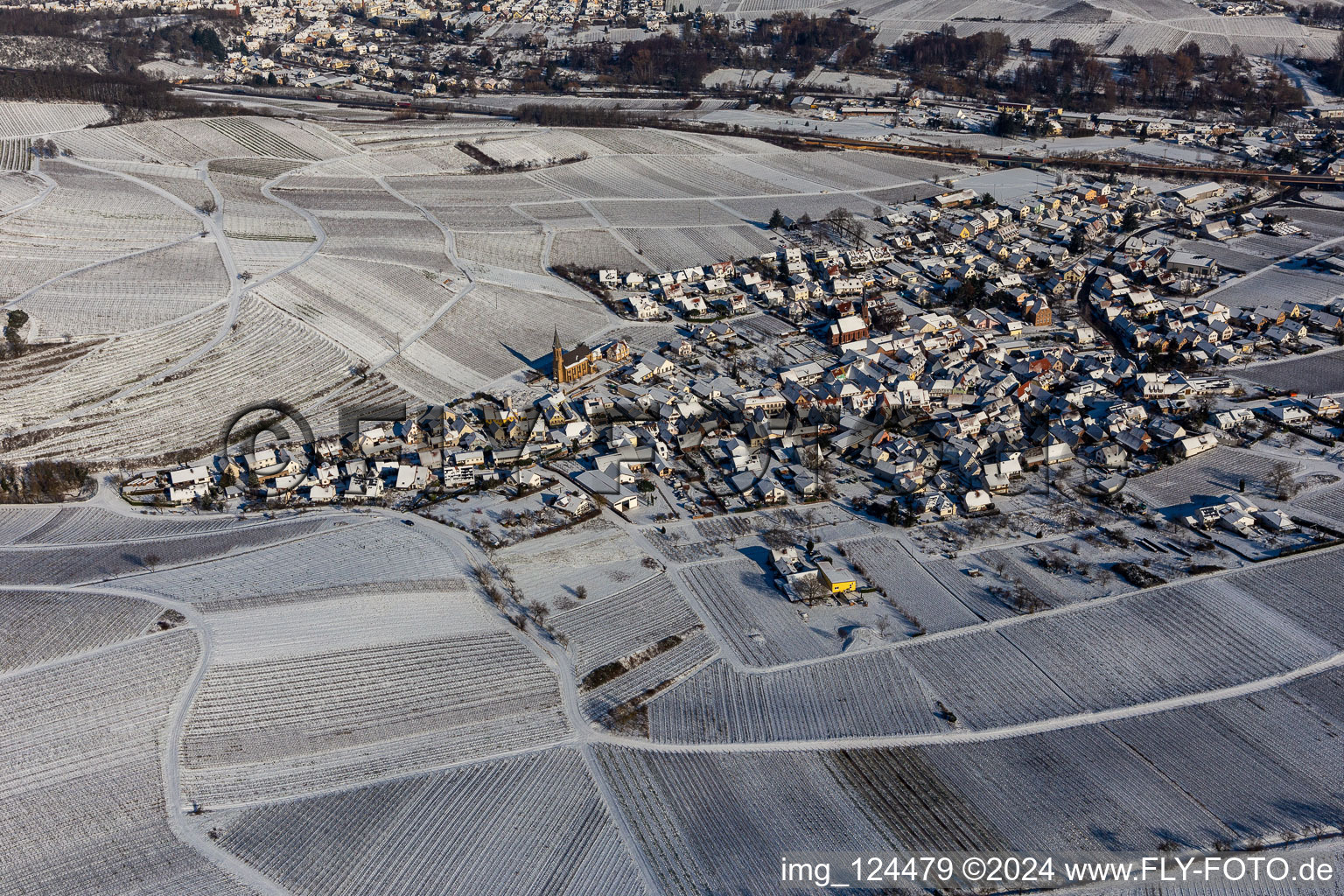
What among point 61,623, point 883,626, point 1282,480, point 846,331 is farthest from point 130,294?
point 1282,480

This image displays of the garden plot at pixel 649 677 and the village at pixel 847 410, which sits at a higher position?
the village at pixel 847 410

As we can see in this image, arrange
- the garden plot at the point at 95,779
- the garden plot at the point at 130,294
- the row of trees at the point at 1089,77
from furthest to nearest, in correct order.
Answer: the row of trees at the point at 1089,77, the garden plot at the point at 130,294, the garden plot at the point at 95,779

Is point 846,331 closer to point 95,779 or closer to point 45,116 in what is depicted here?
point 95,779

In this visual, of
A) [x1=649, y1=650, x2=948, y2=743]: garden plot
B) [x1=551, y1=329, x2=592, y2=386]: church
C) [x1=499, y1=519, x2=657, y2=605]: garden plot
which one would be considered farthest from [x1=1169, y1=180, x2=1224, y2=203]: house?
[x1=649, y1=650, x2=948, y2=743]: garden plot

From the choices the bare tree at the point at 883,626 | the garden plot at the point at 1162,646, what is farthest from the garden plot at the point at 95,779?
the garden plot at the point at 1162,646

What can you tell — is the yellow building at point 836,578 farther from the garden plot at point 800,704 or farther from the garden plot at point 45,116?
the garden plot at point 45,116
